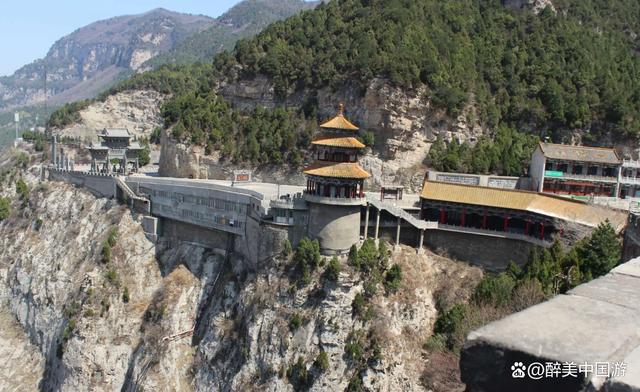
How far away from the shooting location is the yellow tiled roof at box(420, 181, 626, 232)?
38.8 m

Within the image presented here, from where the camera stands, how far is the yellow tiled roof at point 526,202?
3885 cm

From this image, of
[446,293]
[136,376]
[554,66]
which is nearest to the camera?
[446,293]

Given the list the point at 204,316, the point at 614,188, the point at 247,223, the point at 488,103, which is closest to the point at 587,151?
the point at 614,188

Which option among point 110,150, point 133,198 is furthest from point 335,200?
point 110,150

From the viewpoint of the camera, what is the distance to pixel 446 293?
41250mm

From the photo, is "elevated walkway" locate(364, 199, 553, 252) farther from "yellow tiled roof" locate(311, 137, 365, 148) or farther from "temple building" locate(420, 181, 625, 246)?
"yellow tiled roof" locate(311, 137, 365, 148)

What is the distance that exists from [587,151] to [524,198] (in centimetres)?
996

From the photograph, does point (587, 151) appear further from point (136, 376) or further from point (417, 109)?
point (136, 376)

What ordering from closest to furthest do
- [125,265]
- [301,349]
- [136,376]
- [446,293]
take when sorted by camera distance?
[301,349] → [446,293] → [136,376] → [125,265]

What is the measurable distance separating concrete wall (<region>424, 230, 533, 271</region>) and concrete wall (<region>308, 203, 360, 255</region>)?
24.4 feet

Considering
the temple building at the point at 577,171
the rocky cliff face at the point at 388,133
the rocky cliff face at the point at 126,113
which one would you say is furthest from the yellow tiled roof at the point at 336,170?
the rocky cliff face at the point at 126,113

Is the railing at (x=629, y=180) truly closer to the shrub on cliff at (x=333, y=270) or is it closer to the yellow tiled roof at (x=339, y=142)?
the yellow tiled roof at (x=339, y=142)

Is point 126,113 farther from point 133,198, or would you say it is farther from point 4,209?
point 133,198

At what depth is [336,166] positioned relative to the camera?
132 feet
